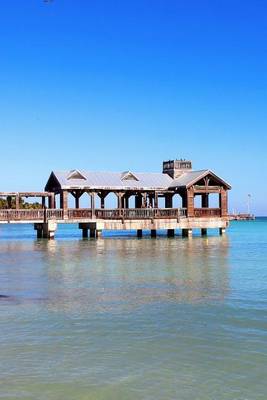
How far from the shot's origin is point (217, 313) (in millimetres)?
11984

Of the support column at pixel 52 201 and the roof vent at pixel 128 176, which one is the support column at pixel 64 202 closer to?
the support column at pixel 52 201

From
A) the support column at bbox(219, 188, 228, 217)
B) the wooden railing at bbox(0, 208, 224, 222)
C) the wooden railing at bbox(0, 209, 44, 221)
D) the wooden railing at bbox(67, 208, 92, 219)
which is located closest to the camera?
the wooden railing at bbox(0, 209, 44, 221)

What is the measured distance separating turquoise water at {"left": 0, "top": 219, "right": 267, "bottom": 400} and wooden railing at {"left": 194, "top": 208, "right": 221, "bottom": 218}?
27290 millimetres

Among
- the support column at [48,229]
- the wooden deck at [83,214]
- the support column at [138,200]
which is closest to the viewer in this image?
the wooden deck at [83,214]

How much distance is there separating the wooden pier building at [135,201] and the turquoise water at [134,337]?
2271 cm

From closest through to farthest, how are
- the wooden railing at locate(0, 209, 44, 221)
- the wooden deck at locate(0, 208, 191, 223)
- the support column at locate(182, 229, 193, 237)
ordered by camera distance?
the wooden railing at locate(0, 209, 44, 221), the wooden deck at locate(0, 208, 191, 223), the support column at locate(182, 229, 193, 237)

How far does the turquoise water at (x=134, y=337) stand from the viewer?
7543mm

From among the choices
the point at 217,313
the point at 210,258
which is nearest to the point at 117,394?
the point at 217,313

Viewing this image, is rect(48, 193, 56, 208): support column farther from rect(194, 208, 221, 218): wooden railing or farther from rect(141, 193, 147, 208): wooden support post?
rect(194, 208, 221, 218): wooden railing

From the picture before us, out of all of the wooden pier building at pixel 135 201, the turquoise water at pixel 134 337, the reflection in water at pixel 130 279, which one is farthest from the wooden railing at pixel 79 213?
the turquoise water at pixel 134 337

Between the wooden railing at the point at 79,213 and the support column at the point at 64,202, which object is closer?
the support column at the point at 64,202

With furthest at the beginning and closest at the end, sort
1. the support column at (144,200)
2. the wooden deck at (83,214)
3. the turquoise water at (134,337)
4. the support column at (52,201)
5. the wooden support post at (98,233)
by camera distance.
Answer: the support column at (144,200)
the wooden support post at (98,233)
the support column at (52,201)
the wooden deck at (83,214)
the turquoise water at (134,337)

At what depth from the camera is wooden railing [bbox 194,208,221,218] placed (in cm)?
4612

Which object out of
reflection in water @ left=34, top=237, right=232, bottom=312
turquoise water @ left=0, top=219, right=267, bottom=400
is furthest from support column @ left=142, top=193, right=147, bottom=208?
turquoise water @ left=0, top=219, right=267, bottom=400
